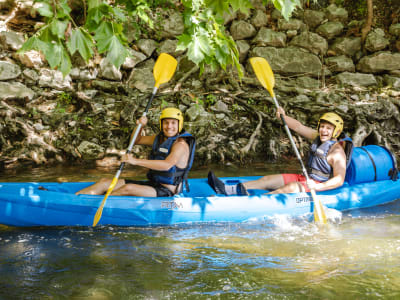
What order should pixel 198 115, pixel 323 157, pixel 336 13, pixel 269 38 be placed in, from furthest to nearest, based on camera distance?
pixel 336 13
pixel 269 38
pixel 198 115
pixel 323 157

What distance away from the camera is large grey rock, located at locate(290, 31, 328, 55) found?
406 inches

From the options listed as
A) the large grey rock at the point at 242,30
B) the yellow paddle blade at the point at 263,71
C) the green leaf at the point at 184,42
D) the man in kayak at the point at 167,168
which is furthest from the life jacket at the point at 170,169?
the large grey rock at the point at 242,30

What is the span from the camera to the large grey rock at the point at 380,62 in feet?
32.0

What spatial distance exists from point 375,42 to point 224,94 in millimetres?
4621

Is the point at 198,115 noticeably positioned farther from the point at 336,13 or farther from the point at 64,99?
the point at 336,13

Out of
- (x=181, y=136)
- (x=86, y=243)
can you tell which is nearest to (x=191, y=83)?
(x=181, y=136)

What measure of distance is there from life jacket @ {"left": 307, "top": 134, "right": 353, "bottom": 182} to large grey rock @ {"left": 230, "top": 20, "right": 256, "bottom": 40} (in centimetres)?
656

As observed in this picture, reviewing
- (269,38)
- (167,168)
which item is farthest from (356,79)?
(167,168)

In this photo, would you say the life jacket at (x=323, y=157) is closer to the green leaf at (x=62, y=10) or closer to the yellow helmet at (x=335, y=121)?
the yellow helmet at (x=335, y=121)

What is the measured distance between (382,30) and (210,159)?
22.1ft

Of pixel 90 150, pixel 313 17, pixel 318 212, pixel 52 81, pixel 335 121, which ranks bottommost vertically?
pixel 318 212

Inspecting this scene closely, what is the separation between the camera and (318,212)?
13.6ft

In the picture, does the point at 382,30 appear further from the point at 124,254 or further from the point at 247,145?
the point at 124,254

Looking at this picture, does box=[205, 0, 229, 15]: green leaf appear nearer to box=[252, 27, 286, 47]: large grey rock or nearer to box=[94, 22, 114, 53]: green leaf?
box=[94, 22, 114, 53]: green leaf
